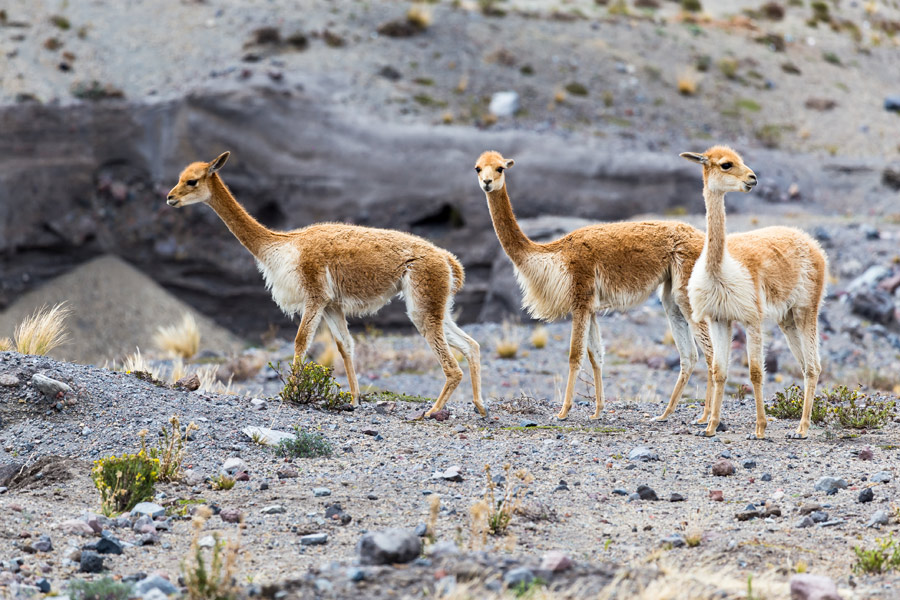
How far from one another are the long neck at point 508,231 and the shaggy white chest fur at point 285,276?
201 centimetres

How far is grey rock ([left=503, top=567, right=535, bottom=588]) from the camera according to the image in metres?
4.54

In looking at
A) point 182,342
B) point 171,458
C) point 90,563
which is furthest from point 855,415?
point 182,342

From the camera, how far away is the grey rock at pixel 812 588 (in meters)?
4.54

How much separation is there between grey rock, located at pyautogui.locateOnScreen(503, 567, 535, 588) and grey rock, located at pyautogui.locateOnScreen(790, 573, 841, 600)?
1283 mm

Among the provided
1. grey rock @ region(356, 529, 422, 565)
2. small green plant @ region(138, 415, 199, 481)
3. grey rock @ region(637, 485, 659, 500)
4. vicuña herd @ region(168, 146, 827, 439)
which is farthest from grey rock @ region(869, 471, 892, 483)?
small green plant @ region(138, 415, 199, 481)

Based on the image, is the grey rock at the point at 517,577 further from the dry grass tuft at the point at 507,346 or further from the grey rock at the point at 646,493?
the dry grass tuft at the point at 507,346

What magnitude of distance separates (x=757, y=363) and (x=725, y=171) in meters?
1.62

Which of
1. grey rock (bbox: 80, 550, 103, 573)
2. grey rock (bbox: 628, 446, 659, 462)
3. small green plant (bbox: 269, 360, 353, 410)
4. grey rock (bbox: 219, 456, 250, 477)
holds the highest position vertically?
grey rock (bbox: 80, 550, 103, 573)

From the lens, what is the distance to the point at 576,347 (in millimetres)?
9195

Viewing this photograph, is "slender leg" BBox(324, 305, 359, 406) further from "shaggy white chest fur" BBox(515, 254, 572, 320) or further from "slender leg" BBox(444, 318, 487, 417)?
"shaggy white chest fur" BBox(515, 254, 572, 320)

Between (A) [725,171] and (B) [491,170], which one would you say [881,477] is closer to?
(A) [725,171]

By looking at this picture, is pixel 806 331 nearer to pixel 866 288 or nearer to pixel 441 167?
pixel 866 288

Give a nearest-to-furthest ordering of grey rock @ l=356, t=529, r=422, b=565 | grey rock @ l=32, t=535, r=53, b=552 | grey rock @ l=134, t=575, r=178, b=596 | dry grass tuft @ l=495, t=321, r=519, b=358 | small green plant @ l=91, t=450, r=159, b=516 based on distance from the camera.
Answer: grey rock @ l=134, t=575, r=178, b=596 < grey rock @ l=356, t=529, r=422, b=565 < grey rock @ l=32, t=535, r=53, b=552 < small green plant @ l=91, t=450, r=159, b=516 < dry grass tuft @ l=495, t=321, r=519, b=358

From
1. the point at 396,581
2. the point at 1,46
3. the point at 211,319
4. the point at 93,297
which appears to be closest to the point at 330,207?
the point at 211,319
